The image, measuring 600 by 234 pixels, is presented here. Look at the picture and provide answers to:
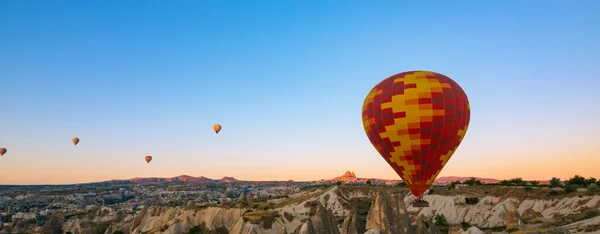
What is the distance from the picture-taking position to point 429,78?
27422 millimetres

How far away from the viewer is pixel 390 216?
53.1 m

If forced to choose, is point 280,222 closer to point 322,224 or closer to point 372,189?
point 322,224

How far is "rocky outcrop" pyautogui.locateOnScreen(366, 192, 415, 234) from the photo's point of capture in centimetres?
4791

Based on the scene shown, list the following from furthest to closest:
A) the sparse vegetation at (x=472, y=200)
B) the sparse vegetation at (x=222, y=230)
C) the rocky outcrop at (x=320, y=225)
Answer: the sparse vegetation at (x=472, y=200) < the sparse vegetation at (x=222, y=230) < the rocky outcrop at (x=320, y=225)

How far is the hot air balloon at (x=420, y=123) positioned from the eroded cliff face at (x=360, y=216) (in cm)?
1115

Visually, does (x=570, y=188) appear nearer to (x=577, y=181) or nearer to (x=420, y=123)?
(x=577, y=181)

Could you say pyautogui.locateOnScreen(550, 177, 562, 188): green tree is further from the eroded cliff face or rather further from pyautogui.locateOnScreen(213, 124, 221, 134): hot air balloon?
pyautogui.locateOnScreen(213, 124, 221, 134): hot air balloon

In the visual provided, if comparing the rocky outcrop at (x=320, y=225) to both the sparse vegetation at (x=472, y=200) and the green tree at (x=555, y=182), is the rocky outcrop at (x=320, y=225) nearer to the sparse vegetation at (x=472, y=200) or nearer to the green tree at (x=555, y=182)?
the sparse vegetation at (x=472, y=200)

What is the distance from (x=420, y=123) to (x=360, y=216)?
3550cm

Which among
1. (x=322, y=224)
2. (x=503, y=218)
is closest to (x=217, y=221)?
(x=322, y=224)

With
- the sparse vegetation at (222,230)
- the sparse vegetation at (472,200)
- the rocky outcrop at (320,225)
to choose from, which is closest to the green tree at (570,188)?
the sparse vegetation at (472,200)

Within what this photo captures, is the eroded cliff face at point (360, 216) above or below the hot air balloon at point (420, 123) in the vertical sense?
below

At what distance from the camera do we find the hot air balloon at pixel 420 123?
26250 millimetres

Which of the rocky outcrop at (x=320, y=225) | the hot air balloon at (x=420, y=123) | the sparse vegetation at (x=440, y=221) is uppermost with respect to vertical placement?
the hot air balloon at (x=420, y=123)
